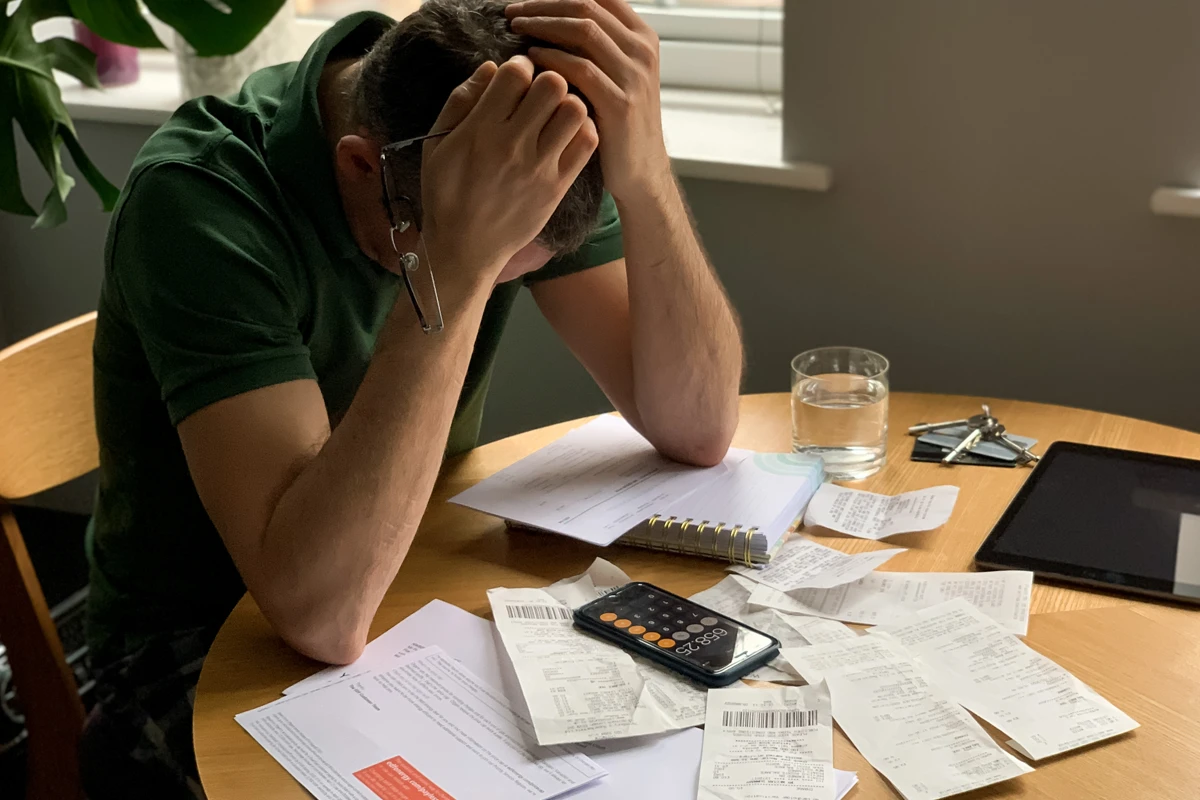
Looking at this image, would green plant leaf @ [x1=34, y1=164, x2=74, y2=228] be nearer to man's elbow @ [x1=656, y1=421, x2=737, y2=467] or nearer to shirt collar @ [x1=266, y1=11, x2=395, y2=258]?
shirt collar @ [x1=266, y1=11, x2=395, y2=258]

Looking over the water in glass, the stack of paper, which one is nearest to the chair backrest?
the stack of paper

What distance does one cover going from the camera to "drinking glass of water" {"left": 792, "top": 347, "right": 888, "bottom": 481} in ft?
4.15

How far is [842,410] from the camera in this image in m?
1.28

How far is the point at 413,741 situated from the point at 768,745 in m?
0.25

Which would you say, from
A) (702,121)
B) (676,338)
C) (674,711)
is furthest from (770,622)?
(702,121)

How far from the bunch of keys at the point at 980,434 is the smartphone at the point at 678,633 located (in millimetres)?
426

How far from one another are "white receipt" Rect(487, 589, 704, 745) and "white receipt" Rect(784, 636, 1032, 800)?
0.11 meters

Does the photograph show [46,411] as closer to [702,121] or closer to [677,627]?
[677,627]

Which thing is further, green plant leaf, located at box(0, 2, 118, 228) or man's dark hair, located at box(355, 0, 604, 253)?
green plant leaf, located at box(0, 2, 118, 228)

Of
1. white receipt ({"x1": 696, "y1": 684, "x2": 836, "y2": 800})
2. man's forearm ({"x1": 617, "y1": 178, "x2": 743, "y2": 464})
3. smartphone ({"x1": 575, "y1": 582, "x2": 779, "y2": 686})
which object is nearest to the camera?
white receipt ({"x1": 696, "y1": 684, "x2": 836, "y2": 800})

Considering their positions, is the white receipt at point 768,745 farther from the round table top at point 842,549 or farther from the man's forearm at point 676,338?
the man's forearm at point 676,338

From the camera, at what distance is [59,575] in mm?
2514

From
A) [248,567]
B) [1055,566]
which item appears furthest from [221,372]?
[1055,566]

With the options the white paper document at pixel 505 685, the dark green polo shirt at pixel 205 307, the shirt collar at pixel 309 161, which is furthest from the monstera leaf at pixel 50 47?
the white paper document at pixel 505 685
